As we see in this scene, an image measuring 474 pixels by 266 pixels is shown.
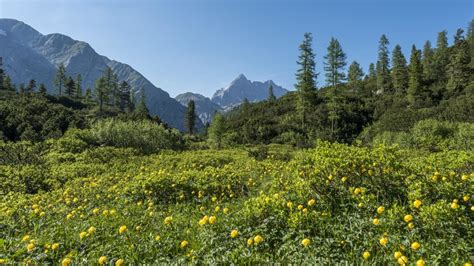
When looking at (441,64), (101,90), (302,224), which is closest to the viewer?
(302,224)

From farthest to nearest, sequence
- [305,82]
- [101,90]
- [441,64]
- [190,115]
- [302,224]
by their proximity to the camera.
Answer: [190,115] → [101,90] → [441,64] → [305,82] → [302,224]

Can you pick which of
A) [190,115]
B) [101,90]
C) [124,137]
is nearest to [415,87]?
[124,137]

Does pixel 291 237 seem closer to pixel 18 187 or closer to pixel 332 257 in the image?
pixel 332 257

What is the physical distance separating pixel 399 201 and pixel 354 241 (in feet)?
4.35

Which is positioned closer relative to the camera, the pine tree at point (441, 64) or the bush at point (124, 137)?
the bush at point (124, 137)

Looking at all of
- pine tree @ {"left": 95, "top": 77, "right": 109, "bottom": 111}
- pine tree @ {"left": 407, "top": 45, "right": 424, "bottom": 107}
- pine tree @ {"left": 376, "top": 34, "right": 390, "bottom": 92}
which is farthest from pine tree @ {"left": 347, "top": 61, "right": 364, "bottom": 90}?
pine tree @ {"left": 95, "top": 77, "right": 109, "bottom": 111}

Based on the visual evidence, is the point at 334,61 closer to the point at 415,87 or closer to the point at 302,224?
the point at 415,87

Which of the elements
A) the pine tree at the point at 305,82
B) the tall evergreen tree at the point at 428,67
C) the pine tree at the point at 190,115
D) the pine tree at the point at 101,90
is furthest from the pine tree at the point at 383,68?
the pine tree at the point at 101,90

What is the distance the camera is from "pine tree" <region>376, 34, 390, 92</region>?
1992 inches

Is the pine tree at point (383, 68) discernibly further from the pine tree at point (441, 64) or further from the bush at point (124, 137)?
the bush at point (124, 137)

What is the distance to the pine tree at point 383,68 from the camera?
50594 millimetres

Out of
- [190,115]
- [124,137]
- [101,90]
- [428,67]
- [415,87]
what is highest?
[428,67]

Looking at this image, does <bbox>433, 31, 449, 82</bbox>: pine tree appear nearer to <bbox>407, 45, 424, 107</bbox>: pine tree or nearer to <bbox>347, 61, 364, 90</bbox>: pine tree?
<bbox>407, 45, 424, 107</bbox>: pine tree

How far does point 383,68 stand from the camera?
175 feet
